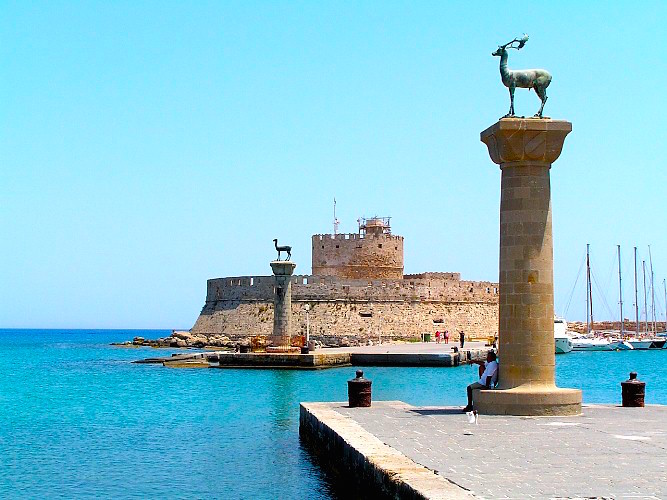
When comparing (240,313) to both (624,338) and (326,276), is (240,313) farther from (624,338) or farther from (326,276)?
(624,338)

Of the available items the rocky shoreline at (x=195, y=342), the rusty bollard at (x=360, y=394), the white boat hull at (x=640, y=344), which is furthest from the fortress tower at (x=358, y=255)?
the rusty bollard at (x=360, y=394)

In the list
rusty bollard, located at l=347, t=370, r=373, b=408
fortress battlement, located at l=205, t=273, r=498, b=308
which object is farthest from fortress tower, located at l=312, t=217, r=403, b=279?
rusty bollard, located at l=347, t=370, r=373, b=408

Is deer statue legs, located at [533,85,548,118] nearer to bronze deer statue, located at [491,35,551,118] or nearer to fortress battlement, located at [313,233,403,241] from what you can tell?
bronze deer statue, located at [491,35,551,118]

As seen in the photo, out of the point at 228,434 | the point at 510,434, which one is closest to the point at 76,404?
the point at 228,434

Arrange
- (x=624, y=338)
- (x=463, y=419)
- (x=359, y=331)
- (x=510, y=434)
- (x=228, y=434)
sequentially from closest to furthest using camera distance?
(x=510, y=434), (x=463, y=419), (x=228, y=434), (x=359, y=331), (x=624, y=338)

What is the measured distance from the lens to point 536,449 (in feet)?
27.8

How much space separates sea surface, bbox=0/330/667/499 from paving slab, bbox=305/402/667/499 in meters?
1.13

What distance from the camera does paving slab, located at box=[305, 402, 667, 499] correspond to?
6680 millimetres

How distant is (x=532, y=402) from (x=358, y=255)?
37.0 m

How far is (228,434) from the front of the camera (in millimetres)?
14562

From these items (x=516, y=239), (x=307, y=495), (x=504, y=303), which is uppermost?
(x=516, y=239)

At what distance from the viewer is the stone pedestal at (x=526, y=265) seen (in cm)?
1154

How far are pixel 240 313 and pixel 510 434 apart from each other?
124 ft

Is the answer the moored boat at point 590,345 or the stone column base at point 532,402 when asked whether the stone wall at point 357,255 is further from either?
the stone column base at point 532,402
